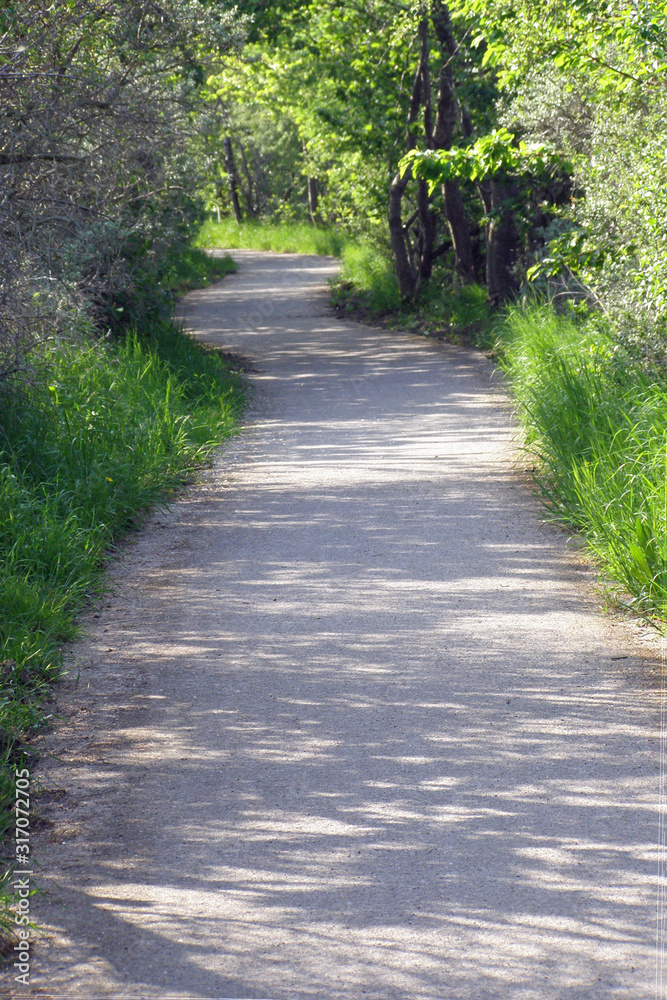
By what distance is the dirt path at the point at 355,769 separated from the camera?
→ 2.94 meters

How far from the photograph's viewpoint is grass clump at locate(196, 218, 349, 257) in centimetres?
3319

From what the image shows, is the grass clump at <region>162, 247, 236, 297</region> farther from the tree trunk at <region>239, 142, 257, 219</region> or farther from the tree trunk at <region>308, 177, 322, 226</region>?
the tree trunk at <region>239, 142, 257, 219</region>

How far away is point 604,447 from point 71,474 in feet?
11.9

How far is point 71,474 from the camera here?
7.04 m

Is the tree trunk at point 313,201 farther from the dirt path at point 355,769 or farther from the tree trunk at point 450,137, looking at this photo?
the dirt path at point 355,769

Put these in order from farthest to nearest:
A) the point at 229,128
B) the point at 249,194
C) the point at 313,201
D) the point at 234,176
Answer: the point at 249,194 < the point at 313,201 < the point at 234,176 < the point at 229,128

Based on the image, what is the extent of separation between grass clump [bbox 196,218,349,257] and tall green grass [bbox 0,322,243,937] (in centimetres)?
2150

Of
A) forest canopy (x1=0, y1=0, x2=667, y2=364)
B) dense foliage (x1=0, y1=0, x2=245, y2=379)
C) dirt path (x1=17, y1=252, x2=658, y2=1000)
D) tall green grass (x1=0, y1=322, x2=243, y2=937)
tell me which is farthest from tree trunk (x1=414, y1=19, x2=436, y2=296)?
dirt path (x1=17, y1=252, x2=658, y2=1000)

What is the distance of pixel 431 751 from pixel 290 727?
62cm

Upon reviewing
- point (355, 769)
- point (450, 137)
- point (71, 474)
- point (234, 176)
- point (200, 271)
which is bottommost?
point (355, 769)

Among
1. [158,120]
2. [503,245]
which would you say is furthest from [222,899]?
[503,245]

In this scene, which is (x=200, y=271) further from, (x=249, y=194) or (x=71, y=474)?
(x=249, y=194)

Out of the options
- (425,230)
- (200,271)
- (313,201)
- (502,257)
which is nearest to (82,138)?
(502,257)

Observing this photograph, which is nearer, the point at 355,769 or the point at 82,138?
the point at 355,769
